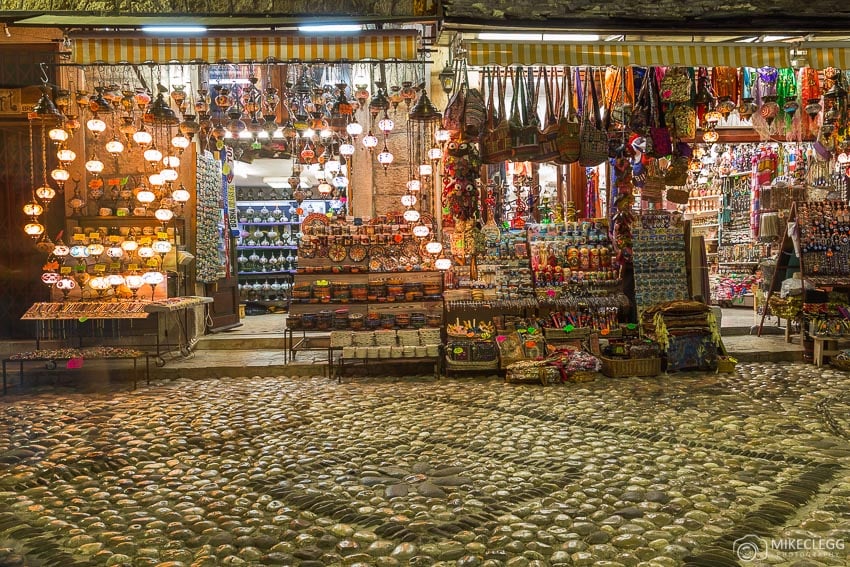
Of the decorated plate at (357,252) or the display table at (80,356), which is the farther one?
the decorated plate at (357,252)

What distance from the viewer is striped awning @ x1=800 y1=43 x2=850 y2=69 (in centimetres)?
553

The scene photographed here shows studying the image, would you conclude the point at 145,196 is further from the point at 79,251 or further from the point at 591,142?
the point at 591,142

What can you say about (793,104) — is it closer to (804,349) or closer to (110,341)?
(804,349)

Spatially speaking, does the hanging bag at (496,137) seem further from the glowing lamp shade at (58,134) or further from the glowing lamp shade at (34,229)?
the glowing lamp shade at (34,229)

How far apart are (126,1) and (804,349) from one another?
29.0 ft

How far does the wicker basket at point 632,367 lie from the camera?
734 centimetres

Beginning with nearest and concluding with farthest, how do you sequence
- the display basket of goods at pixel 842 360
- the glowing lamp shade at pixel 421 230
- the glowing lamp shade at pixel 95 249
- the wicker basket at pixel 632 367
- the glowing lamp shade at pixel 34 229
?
the wicker basket at pixel 632 367, the display basket of goods at pixel 842 360, the glowing lamp shade at pixel 34 229, the glowing lamp shade at pixel 95 249, the glowing lamp shade at pixel 421 230

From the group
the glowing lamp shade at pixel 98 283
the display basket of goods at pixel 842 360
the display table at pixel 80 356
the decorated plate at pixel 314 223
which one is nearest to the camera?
the display table at pixel 80 356

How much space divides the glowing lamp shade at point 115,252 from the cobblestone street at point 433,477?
2.58 meters

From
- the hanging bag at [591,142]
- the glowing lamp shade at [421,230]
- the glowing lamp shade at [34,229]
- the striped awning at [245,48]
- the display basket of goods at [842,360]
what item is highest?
the striped awning at [245,48]

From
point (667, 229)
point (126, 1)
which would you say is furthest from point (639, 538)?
point (667, 229)

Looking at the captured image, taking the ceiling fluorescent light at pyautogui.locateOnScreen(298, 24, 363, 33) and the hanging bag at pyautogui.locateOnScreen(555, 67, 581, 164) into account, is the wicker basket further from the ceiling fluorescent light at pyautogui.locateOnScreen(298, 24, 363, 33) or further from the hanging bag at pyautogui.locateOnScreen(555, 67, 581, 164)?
the ceiling fluorescent light at pyautogui.locateOnScreen(298, 24, 363, 33)

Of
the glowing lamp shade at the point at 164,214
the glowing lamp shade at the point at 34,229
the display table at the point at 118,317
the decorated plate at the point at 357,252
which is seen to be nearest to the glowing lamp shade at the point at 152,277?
the display table at the point at 118,317

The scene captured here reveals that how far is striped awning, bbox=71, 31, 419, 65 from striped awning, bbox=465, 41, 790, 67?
721 millimetres
